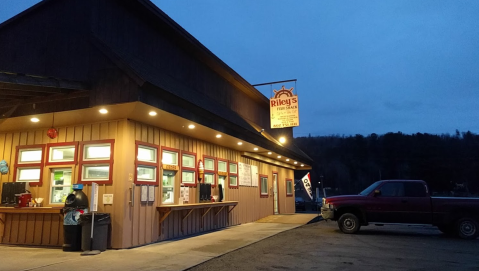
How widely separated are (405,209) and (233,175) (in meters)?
6.73

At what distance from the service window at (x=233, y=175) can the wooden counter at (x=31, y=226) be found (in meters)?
6.82

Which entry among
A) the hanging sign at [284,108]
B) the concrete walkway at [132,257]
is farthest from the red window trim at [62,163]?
the hanging sign at [284,108]

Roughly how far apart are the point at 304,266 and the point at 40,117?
738 cm

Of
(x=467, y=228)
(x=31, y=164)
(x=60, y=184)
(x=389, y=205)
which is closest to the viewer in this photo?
(x=60, y=184)

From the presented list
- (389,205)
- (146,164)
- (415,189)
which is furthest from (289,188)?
(146,164)

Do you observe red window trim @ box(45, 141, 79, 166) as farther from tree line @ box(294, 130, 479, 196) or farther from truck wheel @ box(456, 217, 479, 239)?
tree line @ box(294, 130, 479, 196)

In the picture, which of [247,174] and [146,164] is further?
[247,174]

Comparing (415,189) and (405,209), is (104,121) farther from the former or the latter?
(415,189)

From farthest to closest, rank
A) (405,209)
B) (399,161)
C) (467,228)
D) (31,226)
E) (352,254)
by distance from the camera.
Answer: (399,161)
(405,209)
(467,228)
(31,226)
(352,254)

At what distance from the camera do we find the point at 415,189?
37.4ft

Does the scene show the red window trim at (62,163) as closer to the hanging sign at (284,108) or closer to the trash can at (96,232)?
the trash can at (96,232)

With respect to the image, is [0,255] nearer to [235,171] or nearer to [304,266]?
[304,266]

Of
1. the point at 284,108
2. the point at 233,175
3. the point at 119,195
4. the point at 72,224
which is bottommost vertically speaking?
the point at 72,224

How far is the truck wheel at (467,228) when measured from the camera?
34.9 ft
